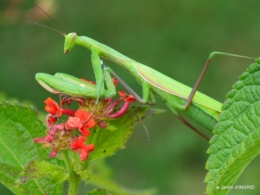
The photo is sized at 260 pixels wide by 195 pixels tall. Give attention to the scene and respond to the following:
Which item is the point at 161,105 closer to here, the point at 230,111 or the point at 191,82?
the point at 191,82

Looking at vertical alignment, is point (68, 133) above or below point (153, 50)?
above

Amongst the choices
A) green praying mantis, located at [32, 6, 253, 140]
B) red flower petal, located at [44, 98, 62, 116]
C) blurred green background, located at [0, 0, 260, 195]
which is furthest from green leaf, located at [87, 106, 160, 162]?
blurred green background, located at [0, 0, 260, 195]

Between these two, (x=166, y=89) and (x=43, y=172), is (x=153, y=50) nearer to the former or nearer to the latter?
(x=166, y=89)

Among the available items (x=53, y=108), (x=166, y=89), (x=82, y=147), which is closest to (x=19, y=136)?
(x=53, y=108)

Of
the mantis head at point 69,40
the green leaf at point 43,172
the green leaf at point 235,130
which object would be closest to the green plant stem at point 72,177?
the green leaf at point 43,172

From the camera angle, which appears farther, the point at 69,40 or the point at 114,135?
the point at 69,40

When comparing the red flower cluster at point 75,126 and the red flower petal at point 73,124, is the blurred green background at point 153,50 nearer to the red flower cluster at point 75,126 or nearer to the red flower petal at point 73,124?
the red flower cluster at point 75,126

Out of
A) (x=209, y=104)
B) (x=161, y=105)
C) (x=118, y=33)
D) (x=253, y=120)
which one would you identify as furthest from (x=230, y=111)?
(x=118, y=33)
